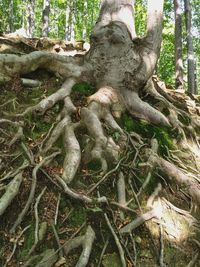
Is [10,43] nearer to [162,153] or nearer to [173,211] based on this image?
[162,153]

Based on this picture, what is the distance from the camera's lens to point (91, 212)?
384 cm

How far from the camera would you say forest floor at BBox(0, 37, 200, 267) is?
138 inches

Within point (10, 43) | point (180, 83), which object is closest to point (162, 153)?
point (10, 43)

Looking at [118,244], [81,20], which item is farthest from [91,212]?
[81,20]

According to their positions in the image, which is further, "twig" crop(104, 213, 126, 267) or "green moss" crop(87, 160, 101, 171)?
"green moss" crop(87, 160, 101, 171)

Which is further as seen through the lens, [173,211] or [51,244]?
[173,211]

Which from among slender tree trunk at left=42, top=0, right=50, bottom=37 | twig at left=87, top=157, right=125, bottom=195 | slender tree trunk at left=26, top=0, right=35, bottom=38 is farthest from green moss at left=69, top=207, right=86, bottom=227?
slender tree trunk at left=26, top=0, right=35, bottom=38

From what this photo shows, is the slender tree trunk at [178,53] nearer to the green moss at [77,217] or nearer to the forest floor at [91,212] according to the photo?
the forest floor at [91,212]

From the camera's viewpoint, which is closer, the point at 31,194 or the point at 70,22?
the point at 31,194

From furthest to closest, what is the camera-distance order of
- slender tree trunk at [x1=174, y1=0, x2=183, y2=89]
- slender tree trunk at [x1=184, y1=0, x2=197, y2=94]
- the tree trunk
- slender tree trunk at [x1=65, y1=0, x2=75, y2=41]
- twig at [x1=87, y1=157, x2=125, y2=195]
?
slender tree trunk at [x1=65, y1=0, x2=75, y2=41] → slender tree trunk at [x1=184, y1=0, x2=197, y2=94] → slender tree trunk at [x1=174, y1=0, x2=183, y2=89] → twig at [x1=87, y1=157, x2=125, y2=195] → the tree trunk

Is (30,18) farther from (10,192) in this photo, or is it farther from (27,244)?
(27,244)

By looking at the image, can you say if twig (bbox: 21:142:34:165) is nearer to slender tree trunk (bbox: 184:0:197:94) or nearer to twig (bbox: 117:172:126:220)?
twig (bbox: 117:172:126:220)

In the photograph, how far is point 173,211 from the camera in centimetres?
435

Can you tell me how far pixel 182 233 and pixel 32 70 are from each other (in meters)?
3.20
